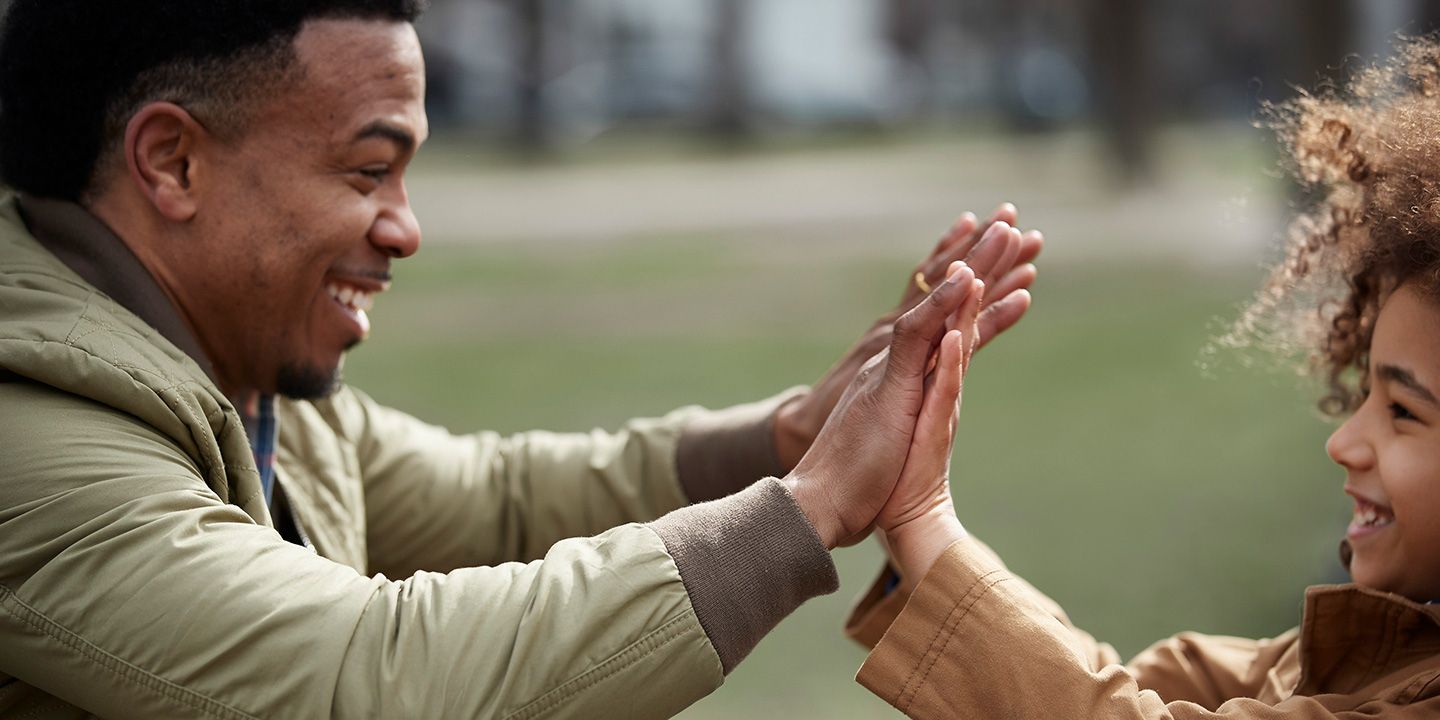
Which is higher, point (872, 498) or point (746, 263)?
point (872, 498)

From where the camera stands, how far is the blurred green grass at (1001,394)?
598 centimetres

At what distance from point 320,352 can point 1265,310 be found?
1.72 meters

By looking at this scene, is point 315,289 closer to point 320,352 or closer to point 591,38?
point 320,352

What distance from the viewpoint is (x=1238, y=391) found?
9805 millimetres

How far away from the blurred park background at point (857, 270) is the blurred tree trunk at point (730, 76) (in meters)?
0.08

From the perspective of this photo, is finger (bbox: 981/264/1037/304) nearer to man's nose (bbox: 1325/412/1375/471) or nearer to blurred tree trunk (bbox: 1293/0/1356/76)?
man's nose (bbox: 1325/412/1375/471)

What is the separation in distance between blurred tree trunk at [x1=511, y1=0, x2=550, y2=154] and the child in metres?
26.3

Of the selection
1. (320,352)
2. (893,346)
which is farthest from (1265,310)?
(320,352)

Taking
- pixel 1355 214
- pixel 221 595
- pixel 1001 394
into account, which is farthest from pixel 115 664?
pixel 1001 394

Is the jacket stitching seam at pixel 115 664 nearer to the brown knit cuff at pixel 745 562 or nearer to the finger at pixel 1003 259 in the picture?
the brown knit cuff at pixel 745 562

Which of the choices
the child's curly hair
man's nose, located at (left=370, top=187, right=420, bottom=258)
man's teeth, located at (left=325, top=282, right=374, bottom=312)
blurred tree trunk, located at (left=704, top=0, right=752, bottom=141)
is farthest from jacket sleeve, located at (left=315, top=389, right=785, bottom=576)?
blurred tree trunk, located at (left=704, top=0, right=752, bottom=141)

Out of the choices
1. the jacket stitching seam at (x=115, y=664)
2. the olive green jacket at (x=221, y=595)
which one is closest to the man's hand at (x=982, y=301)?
the olive green jacket at (x=221, y=595)

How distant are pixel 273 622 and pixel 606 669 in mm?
415

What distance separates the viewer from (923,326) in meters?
2.39
